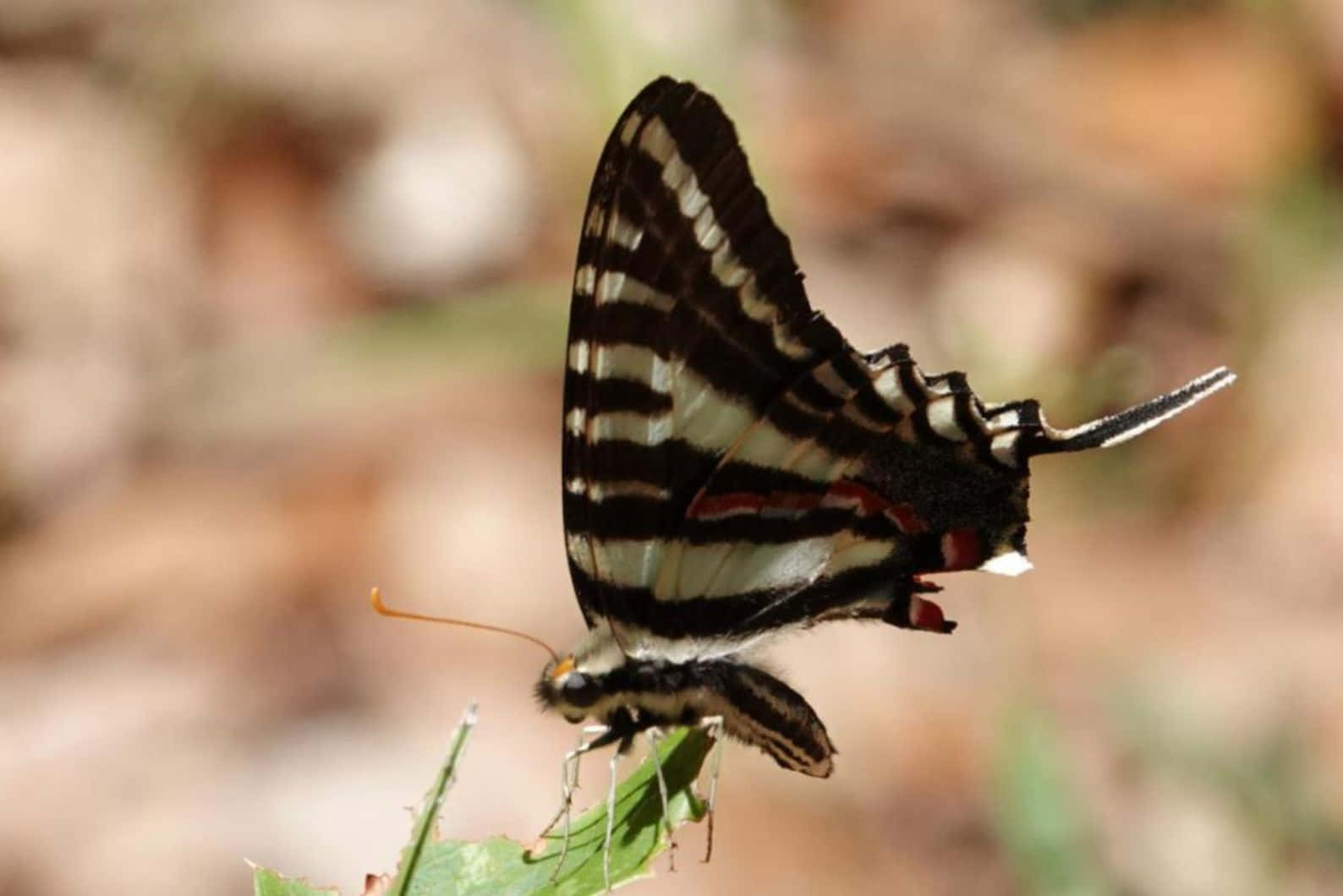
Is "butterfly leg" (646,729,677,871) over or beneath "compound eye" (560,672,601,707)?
beneath

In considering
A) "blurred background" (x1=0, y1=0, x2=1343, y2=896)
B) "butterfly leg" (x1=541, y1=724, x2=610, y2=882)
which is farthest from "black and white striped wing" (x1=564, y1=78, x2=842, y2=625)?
"blurred background" (x1=0, y1=0, x2=1343, y2=896)

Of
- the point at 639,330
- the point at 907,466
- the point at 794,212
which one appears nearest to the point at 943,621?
the point at 907,466

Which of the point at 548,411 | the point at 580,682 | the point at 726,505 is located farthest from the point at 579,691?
the point at 548,411

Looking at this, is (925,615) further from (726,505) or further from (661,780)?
(661,780)

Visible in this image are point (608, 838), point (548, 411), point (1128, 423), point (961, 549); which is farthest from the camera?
point (548, 411)

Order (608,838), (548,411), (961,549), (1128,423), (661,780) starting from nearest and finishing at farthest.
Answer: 1. (608,838)
2. (661,780)
3. (1128,423)
4. (961,549)
5. (548,411)

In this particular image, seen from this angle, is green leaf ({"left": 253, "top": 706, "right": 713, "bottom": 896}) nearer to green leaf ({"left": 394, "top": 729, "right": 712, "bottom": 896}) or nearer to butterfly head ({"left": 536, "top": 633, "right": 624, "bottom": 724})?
green leaf ({"left": 394, "top": 729, "right": 712, "bottom": 896})

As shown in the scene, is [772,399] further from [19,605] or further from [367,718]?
[19,605]

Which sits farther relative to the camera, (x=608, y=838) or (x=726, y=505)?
(x=726, y=505)
